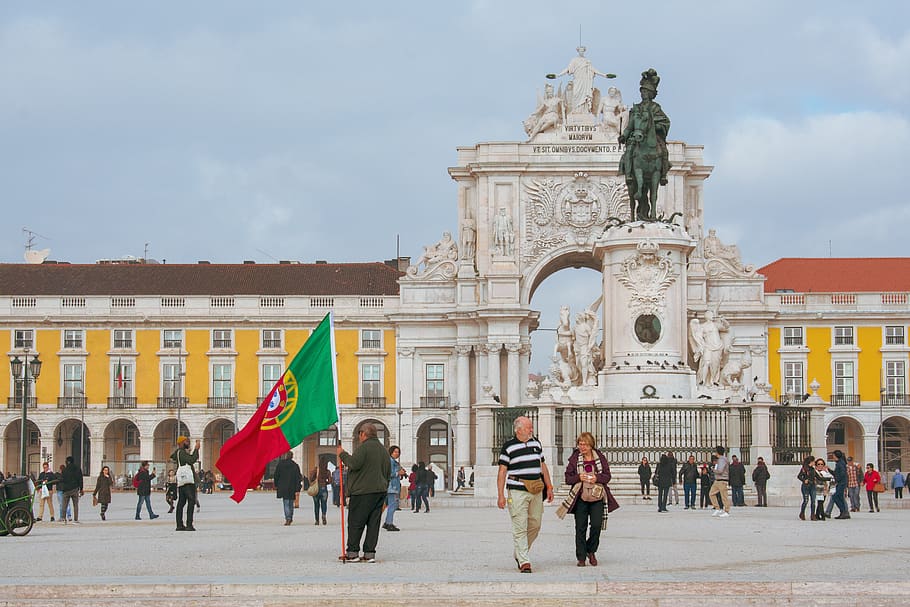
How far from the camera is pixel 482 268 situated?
74.1 metres

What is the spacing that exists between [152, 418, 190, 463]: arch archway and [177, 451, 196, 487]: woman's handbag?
53.1m

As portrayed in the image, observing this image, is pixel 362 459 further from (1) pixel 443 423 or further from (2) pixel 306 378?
(1) pixel 443 423

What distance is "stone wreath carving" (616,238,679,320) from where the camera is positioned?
91.8 ft

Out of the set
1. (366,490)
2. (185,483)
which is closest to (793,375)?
(185,483)

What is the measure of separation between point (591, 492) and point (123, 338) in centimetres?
6325

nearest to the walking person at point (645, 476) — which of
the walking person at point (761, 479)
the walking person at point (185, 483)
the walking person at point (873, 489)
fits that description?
the walking person at point (761, 479)

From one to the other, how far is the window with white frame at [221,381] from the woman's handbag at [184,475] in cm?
5349

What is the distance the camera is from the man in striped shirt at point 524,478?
48.5 ft

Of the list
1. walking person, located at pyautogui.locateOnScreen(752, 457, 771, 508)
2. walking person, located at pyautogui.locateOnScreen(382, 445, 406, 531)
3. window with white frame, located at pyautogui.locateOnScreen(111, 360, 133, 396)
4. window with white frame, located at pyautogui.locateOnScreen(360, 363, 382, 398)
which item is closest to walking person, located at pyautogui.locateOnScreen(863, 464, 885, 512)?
walking person, located at pyautogui.locateOnScreen(752, 457, 771, 508)

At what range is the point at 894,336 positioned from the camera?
7506 cm

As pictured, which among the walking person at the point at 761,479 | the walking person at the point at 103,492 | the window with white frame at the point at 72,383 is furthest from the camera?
the window with white frame at the point at 72,383

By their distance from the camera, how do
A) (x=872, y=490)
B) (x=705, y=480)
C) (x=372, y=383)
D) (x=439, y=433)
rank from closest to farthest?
1. (x=705, y=480)
2. (x=872, y=490)
3. (x=372, y=383)
4. (x=439, y=433)

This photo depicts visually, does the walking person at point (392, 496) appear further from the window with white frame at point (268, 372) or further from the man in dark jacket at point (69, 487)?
the window with white frame at point (268, 372)

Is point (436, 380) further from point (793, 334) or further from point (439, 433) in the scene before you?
point (793, 334)
